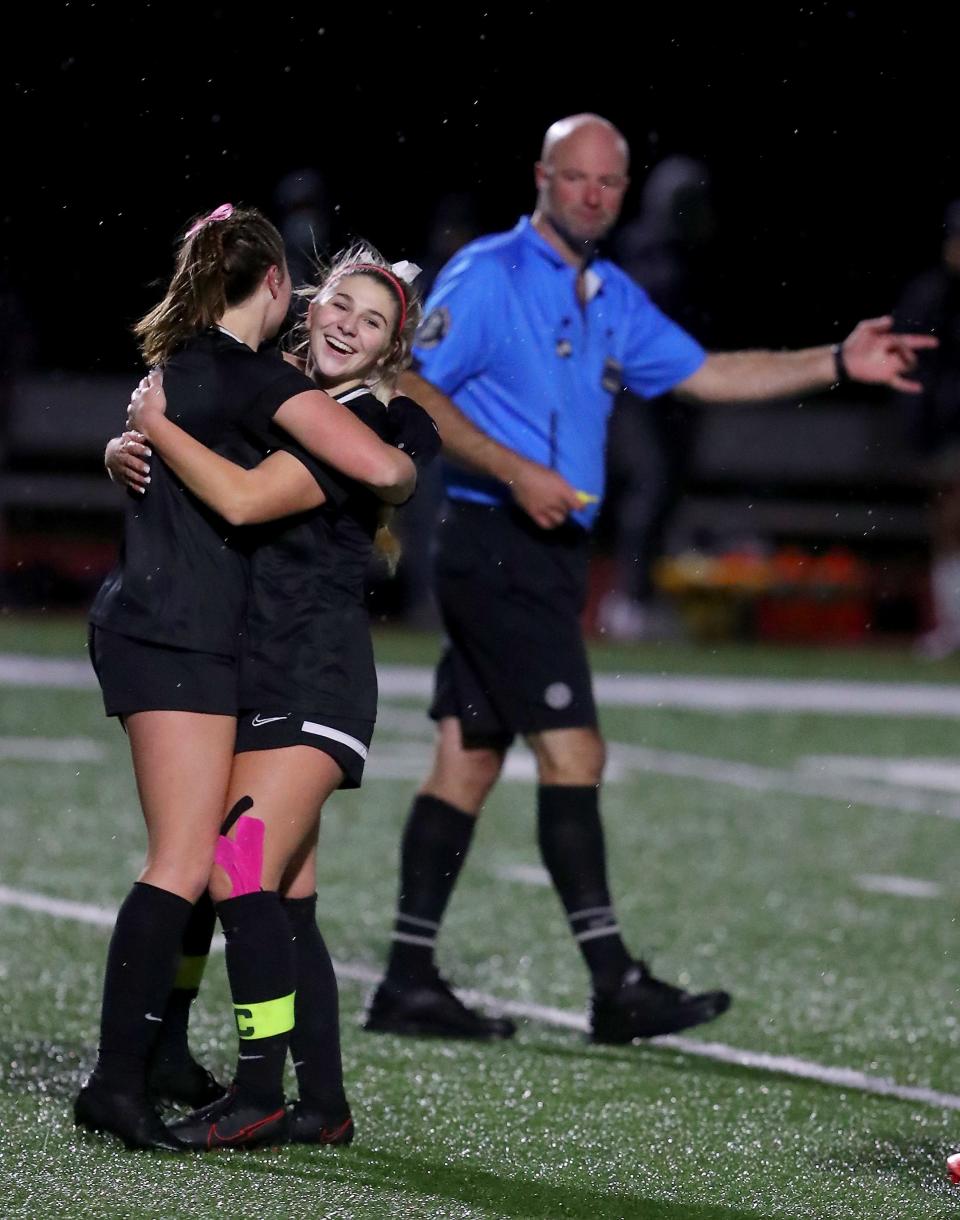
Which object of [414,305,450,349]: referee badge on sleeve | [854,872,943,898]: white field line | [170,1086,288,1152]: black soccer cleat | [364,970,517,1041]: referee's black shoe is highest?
[414,305,450,349]: referee badge on sleeve

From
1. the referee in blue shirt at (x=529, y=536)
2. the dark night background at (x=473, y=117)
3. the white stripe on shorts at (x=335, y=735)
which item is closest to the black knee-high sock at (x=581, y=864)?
the referee in blue shirt at (x=529, y=536)

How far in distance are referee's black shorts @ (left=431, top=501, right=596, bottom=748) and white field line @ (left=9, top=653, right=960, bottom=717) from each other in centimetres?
621

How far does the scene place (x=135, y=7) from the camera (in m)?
9.68

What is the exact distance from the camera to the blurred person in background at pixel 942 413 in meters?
15.2

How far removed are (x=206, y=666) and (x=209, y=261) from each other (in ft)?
2.19

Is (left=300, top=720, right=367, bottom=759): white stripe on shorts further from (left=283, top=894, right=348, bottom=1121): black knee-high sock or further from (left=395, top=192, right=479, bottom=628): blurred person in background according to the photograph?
(left=395, top=192, right=479, bottom=628): blurred person in background

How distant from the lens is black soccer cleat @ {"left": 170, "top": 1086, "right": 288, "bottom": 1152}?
3.58 m

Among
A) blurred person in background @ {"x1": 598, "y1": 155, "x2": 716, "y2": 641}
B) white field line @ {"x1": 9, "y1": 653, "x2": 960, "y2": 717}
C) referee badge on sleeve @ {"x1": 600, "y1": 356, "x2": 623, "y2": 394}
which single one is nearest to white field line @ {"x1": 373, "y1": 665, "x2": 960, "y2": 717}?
white field line @ {"x1": 9, "y1": 653, "x2": 960, "y2": 717}

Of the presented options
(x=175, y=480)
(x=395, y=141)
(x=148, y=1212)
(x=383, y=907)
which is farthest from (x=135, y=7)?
(x=148, y=1212)

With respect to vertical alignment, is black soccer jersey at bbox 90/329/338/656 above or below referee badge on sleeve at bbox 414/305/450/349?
A: below

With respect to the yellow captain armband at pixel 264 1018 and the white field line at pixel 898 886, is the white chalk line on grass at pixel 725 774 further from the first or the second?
the yellow captain armband at pixel 264 1018

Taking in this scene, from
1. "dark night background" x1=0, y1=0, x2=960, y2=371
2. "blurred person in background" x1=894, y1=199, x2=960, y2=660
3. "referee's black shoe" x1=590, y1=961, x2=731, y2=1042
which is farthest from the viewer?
"blurred person in background" x1=894, y1=199, x2=960, y2=660

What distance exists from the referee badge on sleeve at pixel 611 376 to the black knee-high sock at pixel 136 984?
190cm

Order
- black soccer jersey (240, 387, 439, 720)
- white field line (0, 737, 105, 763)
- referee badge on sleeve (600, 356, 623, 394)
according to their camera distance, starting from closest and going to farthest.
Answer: black soccer jersey (240, 387, 439, 720) < referee badge on sleeve (600, 356, 623, 394) < white field line (0, 737, 105, 763)
